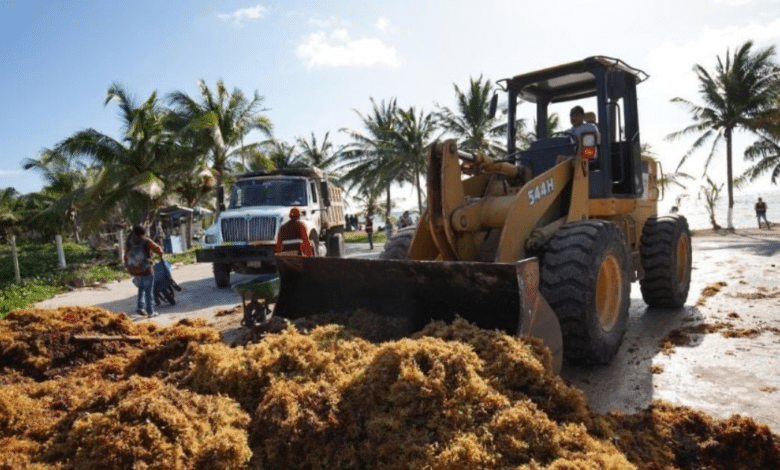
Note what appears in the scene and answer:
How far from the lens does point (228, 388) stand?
3.44 metres

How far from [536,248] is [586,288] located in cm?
64

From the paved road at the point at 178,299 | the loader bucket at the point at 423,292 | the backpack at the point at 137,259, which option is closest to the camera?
the loader bucket at the point at 423,292

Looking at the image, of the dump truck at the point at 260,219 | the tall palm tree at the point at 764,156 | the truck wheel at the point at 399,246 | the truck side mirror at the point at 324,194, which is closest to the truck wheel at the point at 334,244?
the dump truck at the point at 260,219

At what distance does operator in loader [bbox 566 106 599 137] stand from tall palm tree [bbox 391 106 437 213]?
81.5 feet

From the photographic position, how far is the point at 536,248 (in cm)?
478

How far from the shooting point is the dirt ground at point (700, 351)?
390 centimetres

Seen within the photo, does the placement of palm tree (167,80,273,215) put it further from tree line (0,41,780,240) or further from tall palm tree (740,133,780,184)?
tall palm tree (740,133,780,184)

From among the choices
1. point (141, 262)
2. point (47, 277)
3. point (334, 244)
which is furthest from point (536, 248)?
point (47, 277)

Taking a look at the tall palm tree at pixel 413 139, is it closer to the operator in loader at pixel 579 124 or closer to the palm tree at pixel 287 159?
the palm tree at pixel 287 159

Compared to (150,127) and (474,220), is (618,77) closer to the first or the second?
(474,220)

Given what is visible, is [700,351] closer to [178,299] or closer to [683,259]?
[683,259]

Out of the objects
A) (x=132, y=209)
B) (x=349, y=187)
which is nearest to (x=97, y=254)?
(x=132, y=209)

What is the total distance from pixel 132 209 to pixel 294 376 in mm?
19508

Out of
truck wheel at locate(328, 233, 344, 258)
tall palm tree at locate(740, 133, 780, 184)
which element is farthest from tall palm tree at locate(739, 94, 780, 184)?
truck wheel at locate(328, 233, 344, 258)
